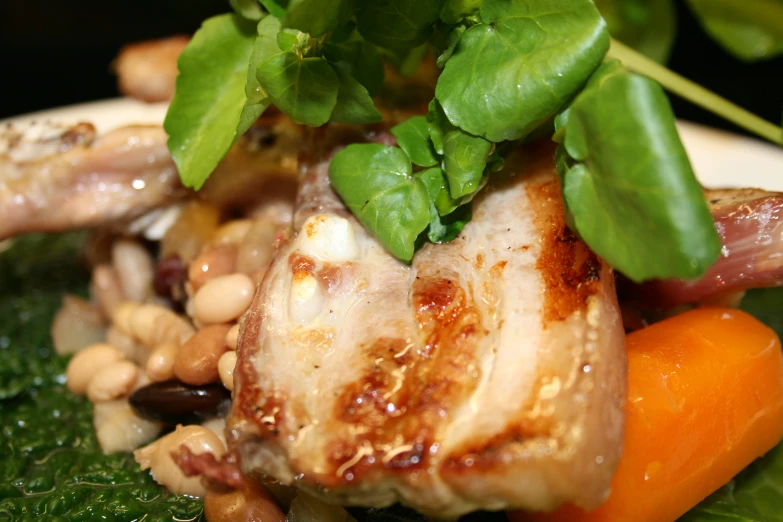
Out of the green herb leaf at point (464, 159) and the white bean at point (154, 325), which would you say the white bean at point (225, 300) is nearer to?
the white bean at point (154, 325)

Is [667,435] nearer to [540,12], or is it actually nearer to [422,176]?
[422,176]

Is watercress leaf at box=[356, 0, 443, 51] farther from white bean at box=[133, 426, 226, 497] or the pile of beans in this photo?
white bean at box=[133, 426, 226, 497]

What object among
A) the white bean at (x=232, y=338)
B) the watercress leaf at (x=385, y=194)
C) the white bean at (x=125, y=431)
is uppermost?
the watercress leaf at (x=385, y=194)

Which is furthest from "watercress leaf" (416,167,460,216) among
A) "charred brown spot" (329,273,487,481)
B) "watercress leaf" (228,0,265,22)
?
"watercress leaf" (228,0,265,22)

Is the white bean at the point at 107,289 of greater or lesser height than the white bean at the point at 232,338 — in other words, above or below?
below

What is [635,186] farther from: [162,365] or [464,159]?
[162,365]

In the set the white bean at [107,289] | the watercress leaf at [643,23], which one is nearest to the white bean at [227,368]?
the white bean at [107,289]
